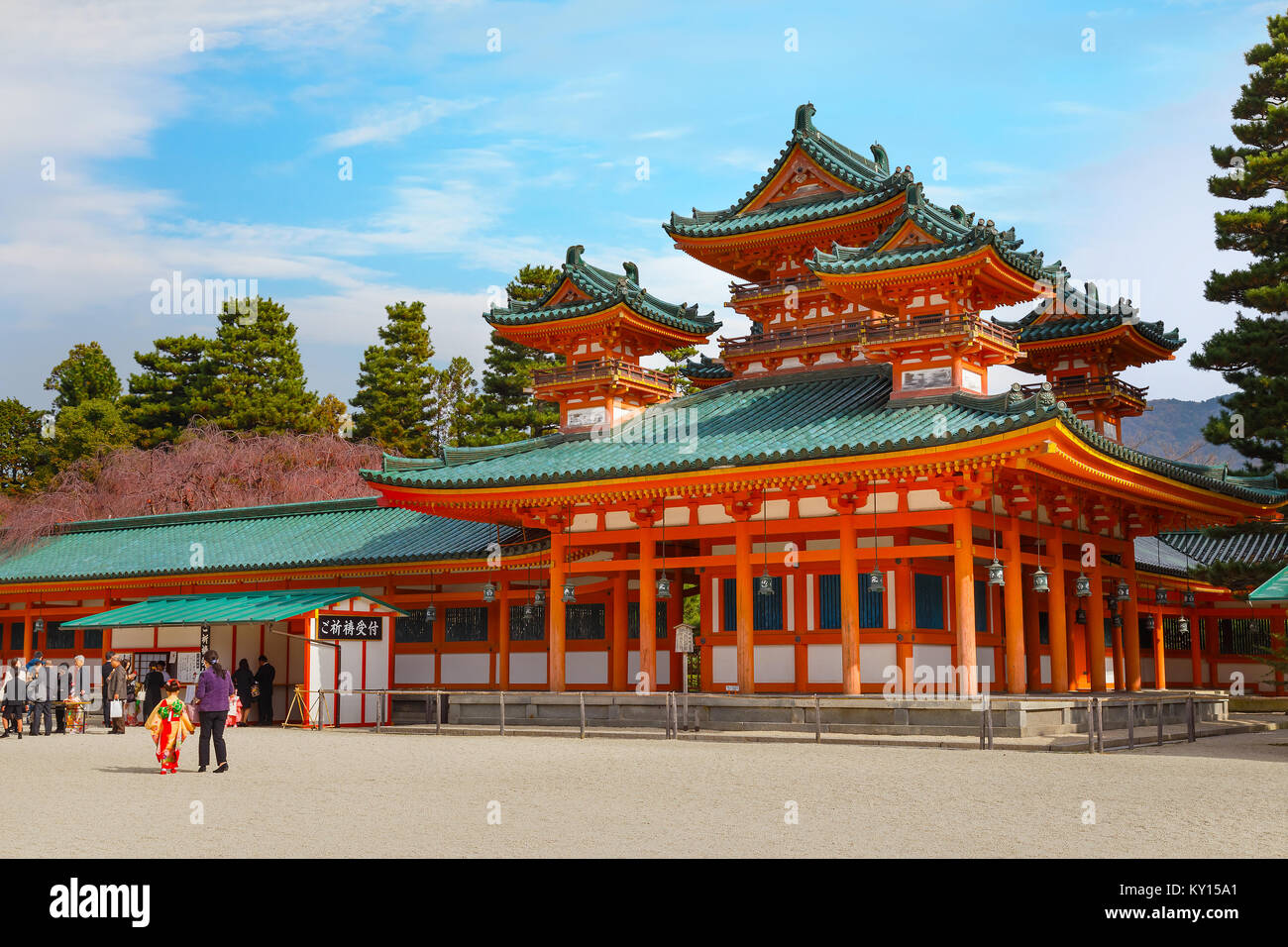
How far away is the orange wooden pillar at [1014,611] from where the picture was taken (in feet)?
74.5

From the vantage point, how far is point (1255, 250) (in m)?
33.4

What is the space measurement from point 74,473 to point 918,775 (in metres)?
43.6

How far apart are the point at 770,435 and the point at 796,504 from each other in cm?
144

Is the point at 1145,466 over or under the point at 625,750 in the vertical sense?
over

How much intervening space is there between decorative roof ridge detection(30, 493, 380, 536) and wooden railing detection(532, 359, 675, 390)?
324 inches

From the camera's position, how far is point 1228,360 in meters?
33.2

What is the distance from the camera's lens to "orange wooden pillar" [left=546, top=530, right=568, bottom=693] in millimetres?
25844

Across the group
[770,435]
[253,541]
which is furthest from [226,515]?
[770,435]

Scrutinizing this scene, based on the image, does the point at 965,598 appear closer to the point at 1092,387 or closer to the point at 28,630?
the point at 1092,387

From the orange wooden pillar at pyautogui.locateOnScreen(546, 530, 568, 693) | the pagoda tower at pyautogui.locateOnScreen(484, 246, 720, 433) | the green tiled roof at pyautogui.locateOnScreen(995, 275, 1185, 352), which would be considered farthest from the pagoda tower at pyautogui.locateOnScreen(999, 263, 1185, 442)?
the orange wooden pillar at pyautogui.locateOnScreen(546, 530, 568, 693)

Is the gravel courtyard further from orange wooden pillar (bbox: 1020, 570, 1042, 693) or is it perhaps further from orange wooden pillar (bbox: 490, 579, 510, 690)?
orange wooden pillar (bbox: 490, 579, 510, 690)

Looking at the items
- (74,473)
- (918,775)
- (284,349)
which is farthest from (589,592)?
(284,349)

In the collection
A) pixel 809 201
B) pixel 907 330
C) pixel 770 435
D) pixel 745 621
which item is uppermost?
pixel 809 201

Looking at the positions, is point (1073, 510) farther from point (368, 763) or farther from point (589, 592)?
point (368, 763)
